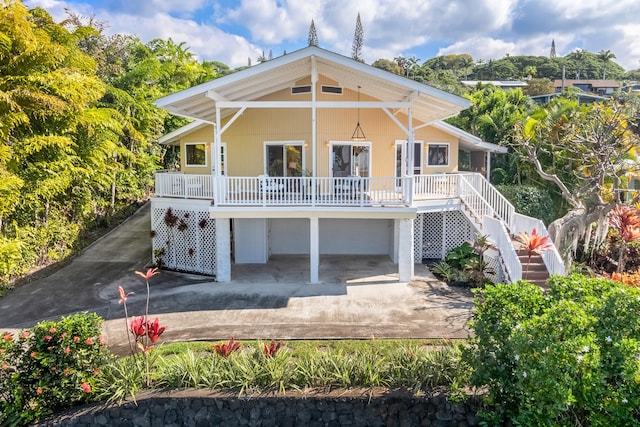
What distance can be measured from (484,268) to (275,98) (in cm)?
933

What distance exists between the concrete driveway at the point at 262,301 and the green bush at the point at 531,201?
17.5ft

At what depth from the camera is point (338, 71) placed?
41.7ft

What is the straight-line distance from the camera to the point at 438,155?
56.4 feet

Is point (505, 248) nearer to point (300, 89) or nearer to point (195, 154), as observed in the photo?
point (300, 89)

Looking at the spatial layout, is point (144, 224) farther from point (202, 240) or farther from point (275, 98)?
point (275, 98)

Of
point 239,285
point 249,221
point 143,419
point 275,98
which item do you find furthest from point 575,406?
point 275,98

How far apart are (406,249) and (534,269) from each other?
3616 mm

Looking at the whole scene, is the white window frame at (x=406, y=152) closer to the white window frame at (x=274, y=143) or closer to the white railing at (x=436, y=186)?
the white railing at (x=436, y=186)


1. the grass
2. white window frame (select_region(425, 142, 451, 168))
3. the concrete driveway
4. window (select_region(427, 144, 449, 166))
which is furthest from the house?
the grass

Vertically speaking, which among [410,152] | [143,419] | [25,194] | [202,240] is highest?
[410,152]

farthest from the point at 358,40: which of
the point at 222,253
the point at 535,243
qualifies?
the point at 535,243

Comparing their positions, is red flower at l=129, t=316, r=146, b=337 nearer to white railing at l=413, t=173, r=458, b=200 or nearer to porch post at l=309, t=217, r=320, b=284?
porch post at l=309, t=217, r=320, b=284

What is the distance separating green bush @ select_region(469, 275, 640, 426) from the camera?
4441mm

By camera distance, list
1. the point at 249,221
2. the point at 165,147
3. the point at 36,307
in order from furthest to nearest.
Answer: the point at 165,147, the point at 249,221, the point at 36,307
